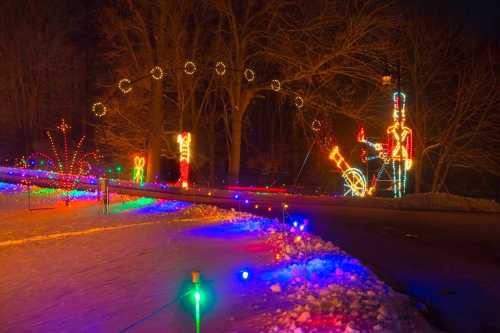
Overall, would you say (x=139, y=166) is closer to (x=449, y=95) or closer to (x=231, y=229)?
(x=231, y=229)

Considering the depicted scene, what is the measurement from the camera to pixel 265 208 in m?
19.4

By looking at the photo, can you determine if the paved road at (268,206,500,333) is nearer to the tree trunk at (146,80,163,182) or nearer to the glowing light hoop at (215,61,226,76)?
the glowing light hoop at (215,61,226,76)

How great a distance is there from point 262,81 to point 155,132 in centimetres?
701

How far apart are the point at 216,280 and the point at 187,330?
2.04 m

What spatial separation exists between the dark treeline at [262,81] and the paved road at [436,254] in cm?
802

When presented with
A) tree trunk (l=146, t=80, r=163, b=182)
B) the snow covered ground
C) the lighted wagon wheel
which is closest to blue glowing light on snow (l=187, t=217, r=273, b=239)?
the snow covered ground

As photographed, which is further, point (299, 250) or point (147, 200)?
point (147, 200)

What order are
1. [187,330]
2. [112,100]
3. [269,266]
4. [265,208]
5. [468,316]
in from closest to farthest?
1. [187,330]
2. [468,316]
3. [269,266]
4. [265,208]
5. [112,100]

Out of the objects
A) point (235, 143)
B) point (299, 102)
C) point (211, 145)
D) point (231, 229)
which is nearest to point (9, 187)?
point (235, 143)

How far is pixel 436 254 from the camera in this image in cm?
1069

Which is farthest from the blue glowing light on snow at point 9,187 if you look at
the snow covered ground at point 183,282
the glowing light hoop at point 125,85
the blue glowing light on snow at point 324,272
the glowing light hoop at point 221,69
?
the blue glowing light on snow at point 324,272

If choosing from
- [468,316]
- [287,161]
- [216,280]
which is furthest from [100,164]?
[468,316]

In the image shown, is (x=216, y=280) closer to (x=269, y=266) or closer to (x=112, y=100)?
(x=269, y=266)

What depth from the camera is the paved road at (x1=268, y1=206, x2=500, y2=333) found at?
7.25 meters
